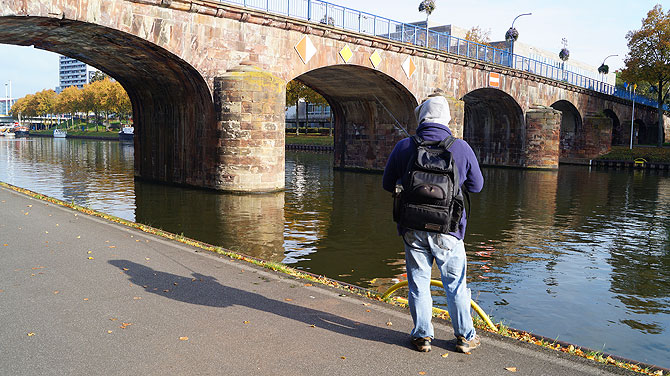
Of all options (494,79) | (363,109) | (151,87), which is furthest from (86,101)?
(151,87)

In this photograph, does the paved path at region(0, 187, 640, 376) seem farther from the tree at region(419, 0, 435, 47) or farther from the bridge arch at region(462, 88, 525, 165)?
the tree at region(419, 0, 435, 47)

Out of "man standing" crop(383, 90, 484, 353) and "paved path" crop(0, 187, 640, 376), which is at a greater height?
"man standing" crop(383, 90, 484, 353)

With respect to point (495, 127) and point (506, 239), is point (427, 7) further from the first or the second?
point (506, 239)

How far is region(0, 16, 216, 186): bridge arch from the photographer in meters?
17.4

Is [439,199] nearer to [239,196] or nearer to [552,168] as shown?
[239,196]

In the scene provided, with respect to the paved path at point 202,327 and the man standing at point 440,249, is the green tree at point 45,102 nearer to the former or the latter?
the paved path at point 202,327

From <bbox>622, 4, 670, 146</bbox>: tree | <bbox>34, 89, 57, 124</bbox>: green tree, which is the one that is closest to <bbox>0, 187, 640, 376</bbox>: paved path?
<bbox>622, 4, 670, 146</bbox>: tree

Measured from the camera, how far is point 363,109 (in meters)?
32.9

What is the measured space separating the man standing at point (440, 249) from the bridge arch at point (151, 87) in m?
14.6

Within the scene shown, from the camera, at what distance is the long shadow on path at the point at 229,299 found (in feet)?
15.9

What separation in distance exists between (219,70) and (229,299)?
49.1 ft

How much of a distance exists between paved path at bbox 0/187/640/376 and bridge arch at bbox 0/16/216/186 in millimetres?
11945

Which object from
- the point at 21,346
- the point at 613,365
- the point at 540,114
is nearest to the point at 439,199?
the point at 613,365

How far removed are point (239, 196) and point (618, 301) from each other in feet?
43.0
